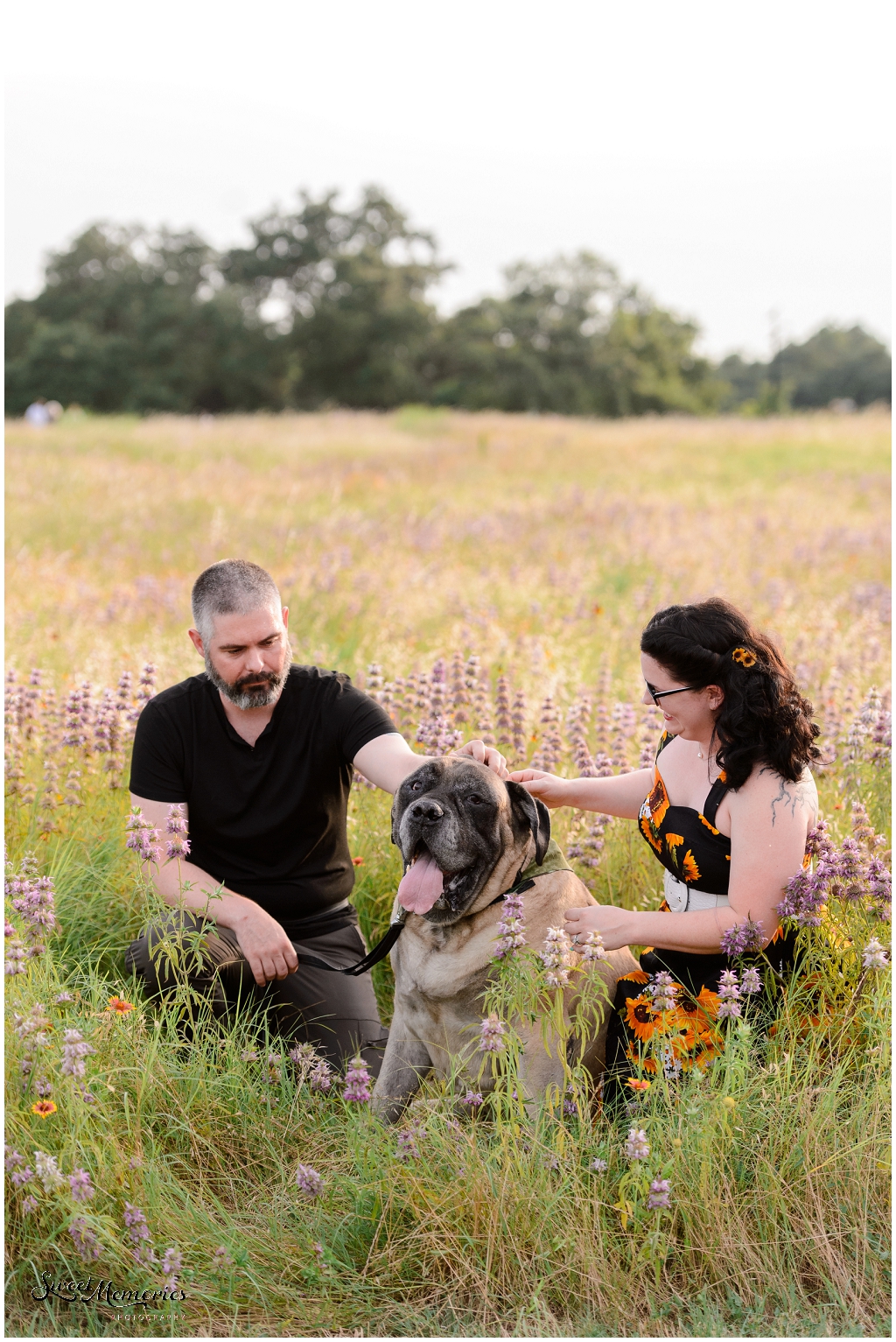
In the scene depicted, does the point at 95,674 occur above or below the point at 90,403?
below

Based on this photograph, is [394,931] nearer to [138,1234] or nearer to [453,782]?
[453,782]

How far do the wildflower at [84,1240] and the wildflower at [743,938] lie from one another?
173 cm

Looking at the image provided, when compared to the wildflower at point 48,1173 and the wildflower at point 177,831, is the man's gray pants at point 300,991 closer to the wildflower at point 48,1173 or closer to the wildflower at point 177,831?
the wildflower at point 177,831

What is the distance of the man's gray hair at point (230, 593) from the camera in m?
3.49

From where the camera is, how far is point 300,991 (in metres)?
3.59

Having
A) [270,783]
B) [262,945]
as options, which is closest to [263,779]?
[270,783]

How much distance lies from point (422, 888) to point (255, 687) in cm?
115

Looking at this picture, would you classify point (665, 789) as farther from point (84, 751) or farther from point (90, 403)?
point (90, 403)

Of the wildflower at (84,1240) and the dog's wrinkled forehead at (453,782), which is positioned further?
the dog's wrinkled forehead at (453,782)

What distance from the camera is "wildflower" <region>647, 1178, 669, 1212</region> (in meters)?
2.26

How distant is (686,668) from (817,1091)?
122cm

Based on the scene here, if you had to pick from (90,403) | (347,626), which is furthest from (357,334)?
(347,626)

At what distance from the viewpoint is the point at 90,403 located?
45031 mm

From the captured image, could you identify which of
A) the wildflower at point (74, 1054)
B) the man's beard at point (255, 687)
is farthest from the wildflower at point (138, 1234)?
the man's beard at point (255, 687)
